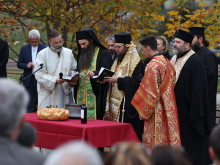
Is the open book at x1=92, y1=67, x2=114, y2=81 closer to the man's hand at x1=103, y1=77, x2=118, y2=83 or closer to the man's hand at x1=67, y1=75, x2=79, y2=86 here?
the man's hand at x1=103, y1=77, x2=118, y2=83

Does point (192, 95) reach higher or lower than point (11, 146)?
lower

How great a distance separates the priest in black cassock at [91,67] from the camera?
7875 mm

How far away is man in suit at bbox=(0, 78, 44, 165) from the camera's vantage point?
9.08ft

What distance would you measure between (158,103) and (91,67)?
152 centimetres

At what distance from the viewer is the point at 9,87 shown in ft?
9.12

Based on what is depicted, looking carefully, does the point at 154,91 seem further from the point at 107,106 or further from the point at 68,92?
the point at 68,92

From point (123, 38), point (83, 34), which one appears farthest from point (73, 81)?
point (123, 38)

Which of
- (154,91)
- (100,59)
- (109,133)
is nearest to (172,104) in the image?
(154,91)

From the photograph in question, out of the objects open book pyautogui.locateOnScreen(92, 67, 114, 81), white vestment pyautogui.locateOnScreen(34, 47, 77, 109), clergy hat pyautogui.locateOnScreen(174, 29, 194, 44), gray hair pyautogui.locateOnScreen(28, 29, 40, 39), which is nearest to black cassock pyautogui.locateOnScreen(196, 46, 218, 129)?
clergy hat pyautogui.locateOnScreen(174, 29, 194, 44)

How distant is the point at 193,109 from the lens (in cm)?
705

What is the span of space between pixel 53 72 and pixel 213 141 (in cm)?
528

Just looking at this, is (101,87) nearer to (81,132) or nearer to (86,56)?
(86,56)

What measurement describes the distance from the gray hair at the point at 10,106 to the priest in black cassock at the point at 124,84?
4.40 m

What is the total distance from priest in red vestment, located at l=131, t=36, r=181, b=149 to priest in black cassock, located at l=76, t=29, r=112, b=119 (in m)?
1.04
